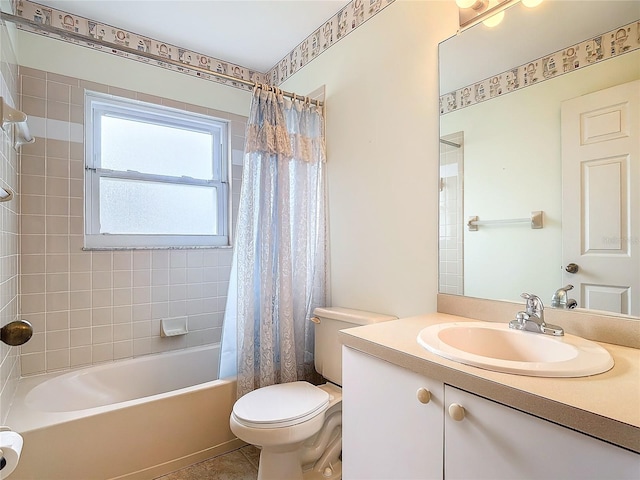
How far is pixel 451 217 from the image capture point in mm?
1400

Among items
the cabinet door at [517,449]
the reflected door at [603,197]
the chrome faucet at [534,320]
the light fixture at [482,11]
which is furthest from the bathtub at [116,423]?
the light fixture at [482,11]

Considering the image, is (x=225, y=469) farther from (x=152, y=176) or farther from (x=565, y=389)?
(x=152, y=176)

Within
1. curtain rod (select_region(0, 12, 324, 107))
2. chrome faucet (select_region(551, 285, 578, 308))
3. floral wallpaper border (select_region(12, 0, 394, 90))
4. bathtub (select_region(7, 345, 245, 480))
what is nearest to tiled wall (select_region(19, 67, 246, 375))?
bathtub (select_region(7, 345, 245, 480))

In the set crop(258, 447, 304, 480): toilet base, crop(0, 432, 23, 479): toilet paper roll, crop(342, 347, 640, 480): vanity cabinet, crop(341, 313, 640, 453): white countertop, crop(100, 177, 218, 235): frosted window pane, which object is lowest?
crop(258, 447, 304, 480): toilet base

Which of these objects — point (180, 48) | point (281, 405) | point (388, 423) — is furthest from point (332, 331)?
point (180, 48)

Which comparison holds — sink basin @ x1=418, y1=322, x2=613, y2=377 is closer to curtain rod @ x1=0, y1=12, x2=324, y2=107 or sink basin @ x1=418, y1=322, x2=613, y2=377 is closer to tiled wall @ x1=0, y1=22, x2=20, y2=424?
curtain rod @ x1=0, y1=12, x2=324, y2=107

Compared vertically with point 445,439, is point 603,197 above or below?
above

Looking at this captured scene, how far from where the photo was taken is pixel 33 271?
6.05 feet

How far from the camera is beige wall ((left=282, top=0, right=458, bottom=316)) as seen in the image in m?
1.48

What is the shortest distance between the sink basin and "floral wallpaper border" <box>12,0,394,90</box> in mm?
1576

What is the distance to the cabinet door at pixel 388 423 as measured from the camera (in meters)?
0.86

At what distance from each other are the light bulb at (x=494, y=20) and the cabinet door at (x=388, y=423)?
1330mm

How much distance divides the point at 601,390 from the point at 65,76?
2.73m

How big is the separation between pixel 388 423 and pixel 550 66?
129 cm
